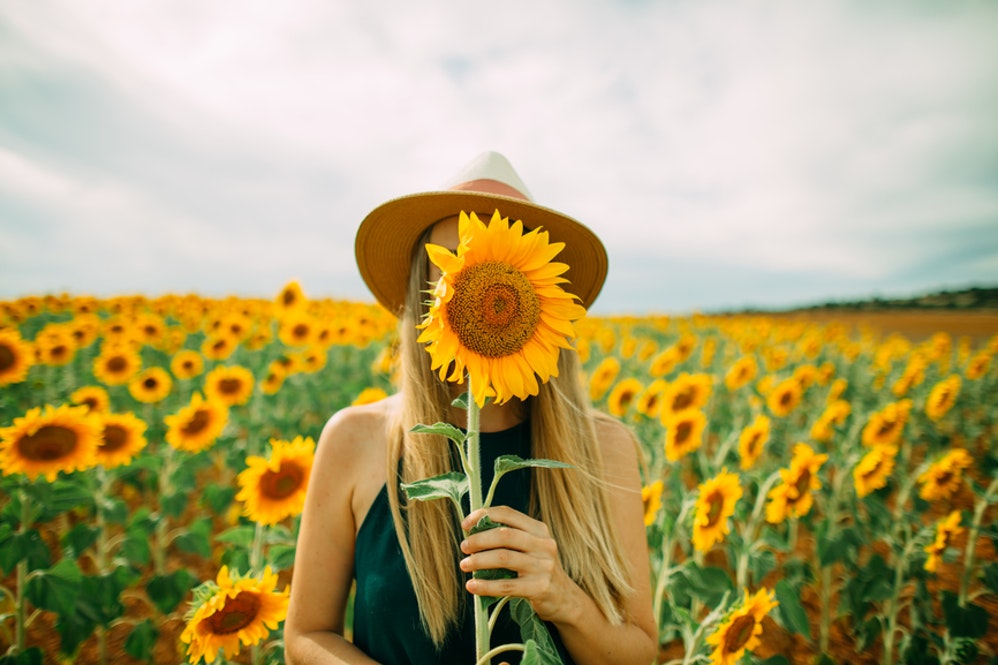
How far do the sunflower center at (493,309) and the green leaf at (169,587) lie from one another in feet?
8.85

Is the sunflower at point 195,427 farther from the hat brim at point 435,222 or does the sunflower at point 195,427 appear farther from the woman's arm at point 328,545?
the woman's arm at point 328,545

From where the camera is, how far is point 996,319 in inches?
872

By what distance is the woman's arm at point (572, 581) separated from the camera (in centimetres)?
99

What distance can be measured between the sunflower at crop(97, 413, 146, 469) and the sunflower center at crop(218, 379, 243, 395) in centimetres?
148

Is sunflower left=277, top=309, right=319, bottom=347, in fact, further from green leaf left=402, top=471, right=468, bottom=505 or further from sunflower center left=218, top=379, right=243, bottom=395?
green leaf left=402, top=471, right=468, bottom=505

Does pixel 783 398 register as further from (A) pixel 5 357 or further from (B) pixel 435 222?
(A) pixel 5 357

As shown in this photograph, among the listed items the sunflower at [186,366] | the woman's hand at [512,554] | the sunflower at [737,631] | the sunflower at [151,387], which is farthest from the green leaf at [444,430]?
the sunflower at [186,366]

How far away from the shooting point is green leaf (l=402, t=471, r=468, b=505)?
38.3 inches

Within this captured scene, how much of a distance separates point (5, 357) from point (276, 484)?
315cm

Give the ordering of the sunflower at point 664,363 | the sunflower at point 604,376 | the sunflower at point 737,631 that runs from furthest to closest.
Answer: the sunflower at point 664,363 < the sunflower at point 604,376 < the sunflower at point 737,631

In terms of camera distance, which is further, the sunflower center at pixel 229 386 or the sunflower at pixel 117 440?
the sunflower center at pixel 229 386

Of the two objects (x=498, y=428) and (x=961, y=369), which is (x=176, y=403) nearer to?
(x=498, y=428)

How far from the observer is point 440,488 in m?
1.00

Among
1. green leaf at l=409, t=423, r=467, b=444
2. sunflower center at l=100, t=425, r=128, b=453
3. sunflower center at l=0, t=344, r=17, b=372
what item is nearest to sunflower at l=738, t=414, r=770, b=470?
green leaf at l=409, t=423, r=467, b=444
